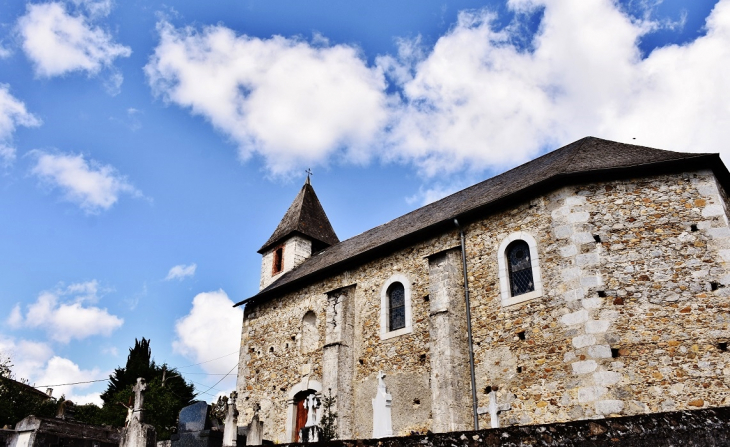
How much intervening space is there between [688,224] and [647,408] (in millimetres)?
3811

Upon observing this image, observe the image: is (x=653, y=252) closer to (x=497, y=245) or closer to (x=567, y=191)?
(x=567, y=191)

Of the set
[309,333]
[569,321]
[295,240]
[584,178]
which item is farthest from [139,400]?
[295,240]

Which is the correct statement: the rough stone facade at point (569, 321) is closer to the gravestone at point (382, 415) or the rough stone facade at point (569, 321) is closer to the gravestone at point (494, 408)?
the gravestone at point (494, 408)

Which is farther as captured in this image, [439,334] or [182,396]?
[182,396]

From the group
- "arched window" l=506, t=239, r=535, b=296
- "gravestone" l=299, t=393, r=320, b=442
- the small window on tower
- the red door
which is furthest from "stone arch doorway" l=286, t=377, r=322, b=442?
the small window on tower

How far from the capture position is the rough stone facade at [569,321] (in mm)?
10086

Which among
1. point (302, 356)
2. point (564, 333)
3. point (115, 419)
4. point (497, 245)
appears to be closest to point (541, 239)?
point (497, 245)

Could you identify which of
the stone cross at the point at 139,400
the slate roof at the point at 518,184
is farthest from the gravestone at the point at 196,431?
the slate roof at the point at 518,184

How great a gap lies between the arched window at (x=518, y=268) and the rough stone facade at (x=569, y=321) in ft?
0.49

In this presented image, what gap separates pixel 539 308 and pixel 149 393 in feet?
79.9

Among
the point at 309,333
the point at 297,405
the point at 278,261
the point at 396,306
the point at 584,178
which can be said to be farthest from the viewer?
the point at 278,261

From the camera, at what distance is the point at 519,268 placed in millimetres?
12500

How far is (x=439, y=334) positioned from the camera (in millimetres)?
12773

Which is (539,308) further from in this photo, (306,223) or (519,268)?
(306,223)
